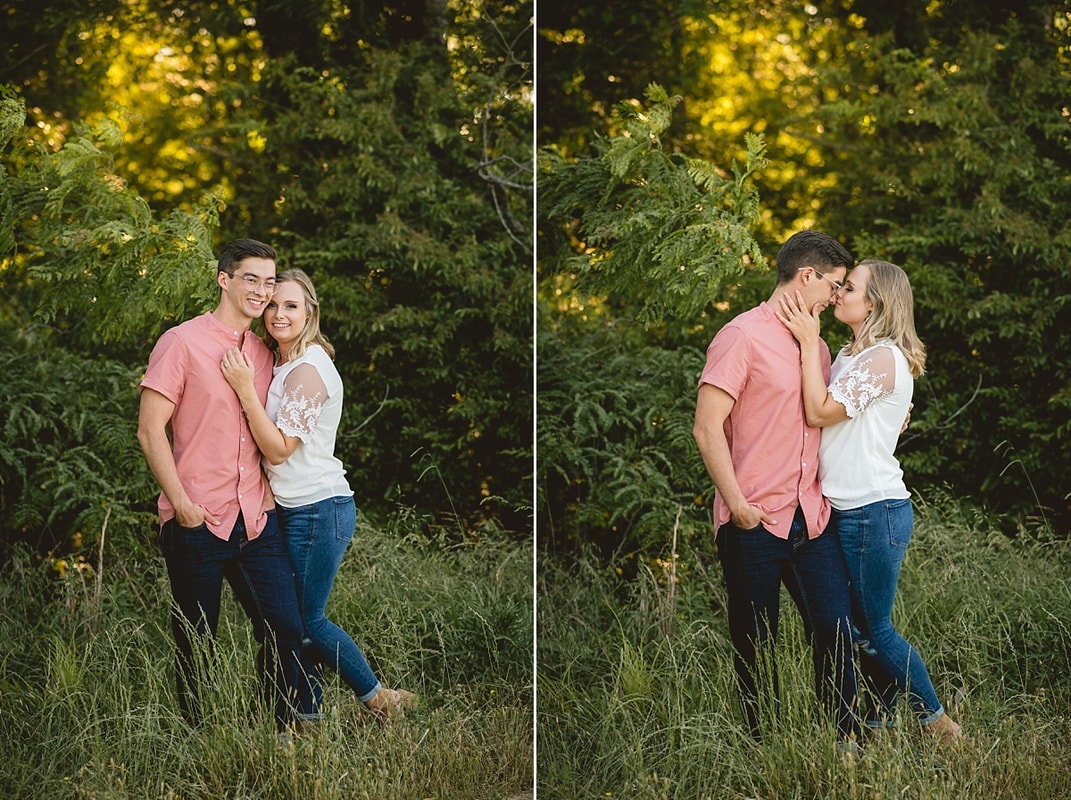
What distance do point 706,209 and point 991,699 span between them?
167 cm

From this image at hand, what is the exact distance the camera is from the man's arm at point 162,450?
2488mm

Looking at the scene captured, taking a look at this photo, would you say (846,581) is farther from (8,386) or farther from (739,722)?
(8,386)

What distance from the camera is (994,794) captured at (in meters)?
2.59

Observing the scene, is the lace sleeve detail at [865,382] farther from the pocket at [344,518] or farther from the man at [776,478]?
the pocket at [344,518]

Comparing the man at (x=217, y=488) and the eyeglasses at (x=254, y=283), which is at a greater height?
the eyeglasses at (x=254, y=283)

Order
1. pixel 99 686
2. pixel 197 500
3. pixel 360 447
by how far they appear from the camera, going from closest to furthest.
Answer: pixel 197 500, pixel 99 686, pixel 360 447

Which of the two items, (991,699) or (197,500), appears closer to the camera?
(197,500)

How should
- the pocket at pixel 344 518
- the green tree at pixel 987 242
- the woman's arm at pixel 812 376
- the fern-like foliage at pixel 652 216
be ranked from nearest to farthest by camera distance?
1. the woman's arm at pixel 812 376
2. the pocket at pixel 344 518
3. the fern-like foliage at pixel 652 216
4. the green tree at pixel 987 242

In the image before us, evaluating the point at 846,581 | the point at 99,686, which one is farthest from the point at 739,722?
the point at 99,686

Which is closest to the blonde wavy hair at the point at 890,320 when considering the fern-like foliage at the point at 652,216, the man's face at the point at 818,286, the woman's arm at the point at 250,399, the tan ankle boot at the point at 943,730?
the man's face at the point at 818,286

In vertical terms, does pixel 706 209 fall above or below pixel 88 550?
above

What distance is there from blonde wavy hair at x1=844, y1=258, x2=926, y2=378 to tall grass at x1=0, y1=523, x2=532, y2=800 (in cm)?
127

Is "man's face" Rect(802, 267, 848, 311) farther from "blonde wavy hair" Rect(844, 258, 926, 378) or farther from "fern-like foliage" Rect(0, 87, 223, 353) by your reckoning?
"fern-like foliage" Rect(0, 87, 223, 353)

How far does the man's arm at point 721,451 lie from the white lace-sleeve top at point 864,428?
0.69 ft
